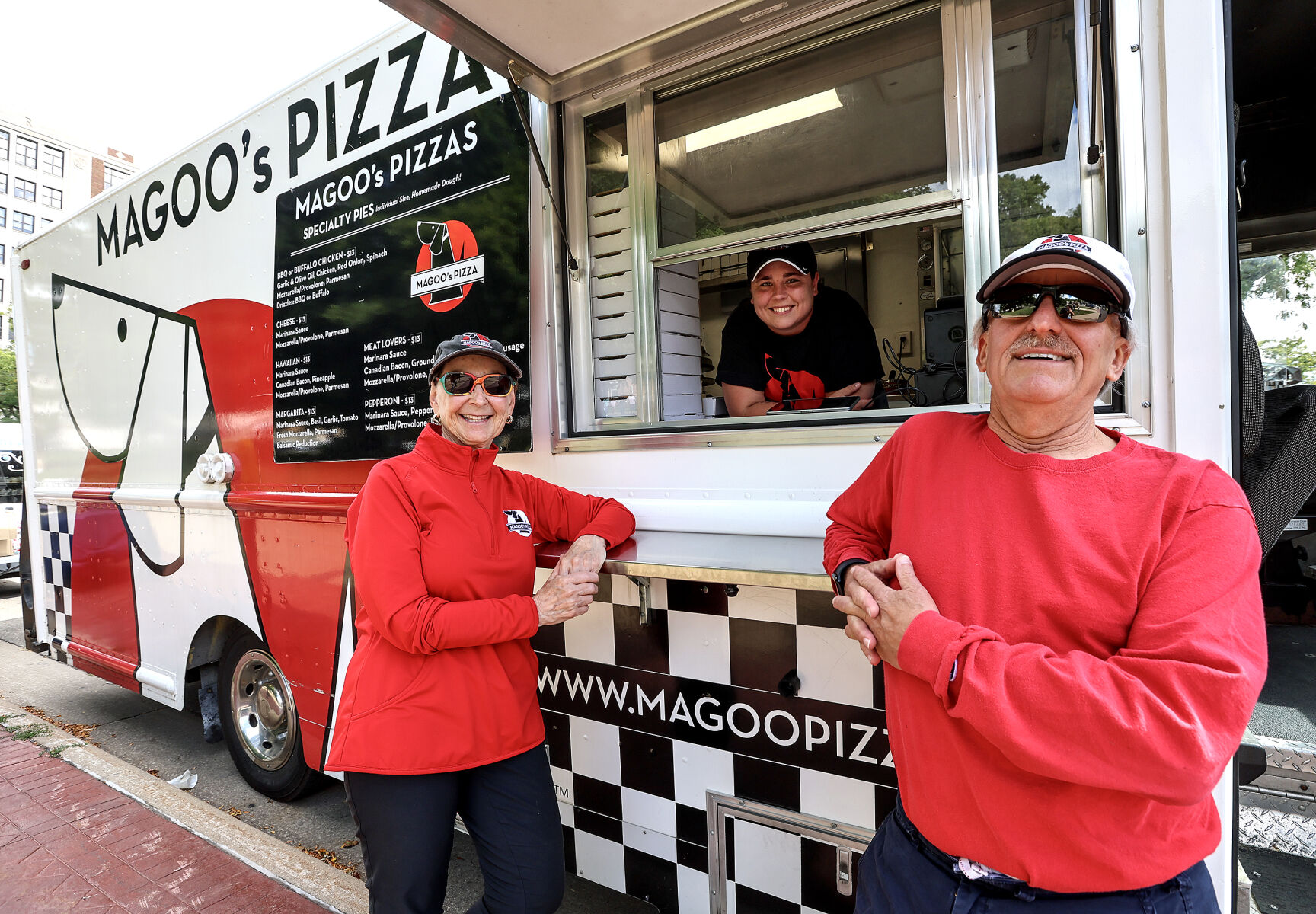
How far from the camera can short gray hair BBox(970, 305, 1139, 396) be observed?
1.16 meters

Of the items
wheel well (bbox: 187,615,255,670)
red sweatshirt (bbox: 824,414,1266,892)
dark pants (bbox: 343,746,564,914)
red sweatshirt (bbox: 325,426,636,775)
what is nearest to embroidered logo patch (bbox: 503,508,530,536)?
red sweatshirt (bbox: 325,426,636,775)

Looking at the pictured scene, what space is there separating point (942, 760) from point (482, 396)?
134 cm

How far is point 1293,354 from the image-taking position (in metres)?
3.23

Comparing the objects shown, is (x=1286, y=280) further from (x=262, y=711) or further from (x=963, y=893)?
(x=262, y=711)

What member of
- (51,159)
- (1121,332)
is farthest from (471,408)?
(51,159)

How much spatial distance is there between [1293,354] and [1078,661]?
338 centimetres

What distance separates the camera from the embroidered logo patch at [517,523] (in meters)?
1.83

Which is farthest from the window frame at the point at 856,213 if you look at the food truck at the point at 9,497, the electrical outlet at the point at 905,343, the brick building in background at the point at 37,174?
the brick building in background at the point at 37,174

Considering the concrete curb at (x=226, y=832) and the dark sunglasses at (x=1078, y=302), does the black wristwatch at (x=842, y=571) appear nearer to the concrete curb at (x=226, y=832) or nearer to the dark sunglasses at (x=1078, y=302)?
the dark sunglasses at (x=1078, y=302)

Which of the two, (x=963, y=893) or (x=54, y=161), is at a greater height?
(x=54, y=161)

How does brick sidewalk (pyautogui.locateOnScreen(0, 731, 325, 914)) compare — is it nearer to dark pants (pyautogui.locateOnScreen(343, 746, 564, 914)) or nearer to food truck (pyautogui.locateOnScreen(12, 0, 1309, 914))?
food truck (pyautogui.locateOnScreen(12, 0, 1309, 914))

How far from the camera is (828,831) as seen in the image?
1.66 m

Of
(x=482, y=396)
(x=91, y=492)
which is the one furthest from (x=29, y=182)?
(x=482, y=396)

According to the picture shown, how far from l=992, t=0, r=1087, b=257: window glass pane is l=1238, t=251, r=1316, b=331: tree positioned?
7.43ft
